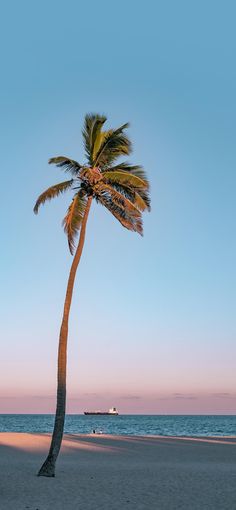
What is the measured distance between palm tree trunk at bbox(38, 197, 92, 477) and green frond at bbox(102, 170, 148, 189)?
1.23 meters

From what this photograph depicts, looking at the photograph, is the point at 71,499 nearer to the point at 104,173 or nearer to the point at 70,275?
the point at 70,275

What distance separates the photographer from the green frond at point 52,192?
75.8ft

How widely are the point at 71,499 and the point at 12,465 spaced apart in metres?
11.1

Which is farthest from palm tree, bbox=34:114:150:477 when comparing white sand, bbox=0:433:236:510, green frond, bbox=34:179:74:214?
white sand, bbox=0:433:236:510

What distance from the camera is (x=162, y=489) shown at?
1966 cm

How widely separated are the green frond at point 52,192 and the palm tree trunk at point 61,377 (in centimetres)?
110

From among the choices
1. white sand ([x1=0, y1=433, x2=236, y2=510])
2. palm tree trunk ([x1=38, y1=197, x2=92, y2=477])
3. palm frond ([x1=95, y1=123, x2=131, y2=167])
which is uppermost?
palm frond ([x1=95, y1=123, x2=131, y2=167])

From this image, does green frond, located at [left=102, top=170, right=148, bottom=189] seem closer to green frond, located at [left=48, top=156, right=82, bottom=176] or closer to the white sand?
green frond, located at [left=48, top=156, right=82, bottom=176]

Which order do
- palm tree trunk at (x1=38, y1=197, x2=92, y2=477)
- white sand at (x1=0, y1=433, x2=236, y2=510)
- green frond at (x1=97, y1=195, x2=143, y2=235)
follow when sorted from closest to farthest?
white sand at (x1=0, y1=433, x2=236, y2=510), palm tree trunk at (x1=38, y1=197, x2=92, y2=477), green frond at (x1=97, y1=195, x2=143, y2=235)

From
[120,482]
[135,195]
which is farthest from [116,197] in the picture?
[120,482]

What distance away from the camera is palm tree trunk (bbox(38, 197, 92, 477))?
21.0 metres

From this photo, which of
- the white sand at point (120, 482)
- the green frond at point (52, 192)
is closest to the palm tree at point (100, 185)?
the green frond at point (52, 192)

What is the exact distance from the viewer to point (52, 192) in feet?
76.0

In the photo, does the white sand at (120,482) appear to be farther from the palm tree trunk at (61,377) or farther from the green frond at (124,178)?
the green frond at (124,178)
